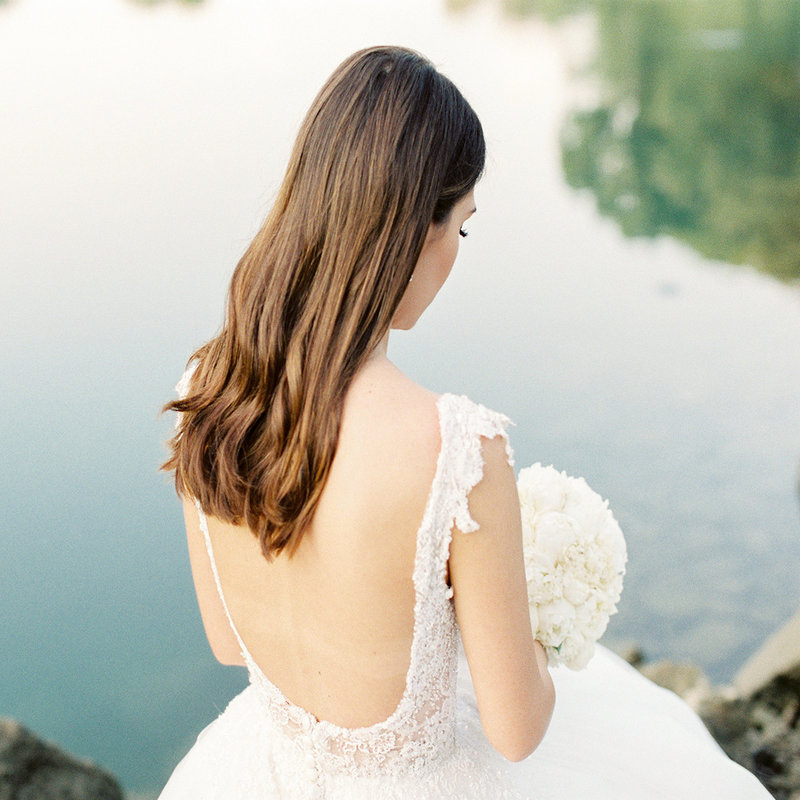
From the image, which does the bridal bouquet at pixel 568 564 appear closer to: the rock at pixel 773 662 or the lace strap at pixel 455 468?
the lace strap at pixel 455 468

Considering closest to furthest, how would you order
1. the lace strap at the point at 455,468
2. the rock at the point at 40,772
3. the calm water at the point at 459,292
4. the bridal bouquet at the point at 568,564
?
the lace strap at the point at 455,468 → the bridal bouquet at the point at 568,564 → the rock at the point at 40,772 → the calm water at the point at 459,292

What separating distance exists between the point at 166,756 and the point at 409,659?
8.66 feet

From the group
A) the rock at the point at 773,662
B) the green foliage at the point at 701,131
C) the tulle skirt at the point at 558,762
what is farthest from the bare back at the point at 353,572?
the green foliage at the point at 701,131

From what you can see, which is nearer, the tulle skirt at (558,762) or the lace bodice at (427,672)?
the lace bodice at (427,672)

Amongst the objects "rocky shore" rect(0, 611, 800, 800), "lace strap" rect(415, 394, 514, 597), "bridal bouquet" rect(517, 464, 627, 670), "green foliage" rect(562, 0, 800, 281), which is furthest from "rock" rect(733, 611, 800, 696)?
"green foliage" rect(562, 0, 800, 281)

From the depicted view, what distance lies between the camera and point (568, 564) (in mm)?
1060

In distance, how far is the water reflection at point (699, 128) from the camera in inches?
271

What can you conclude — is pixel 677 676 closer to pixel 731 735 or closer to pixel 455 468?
pixel 731 735

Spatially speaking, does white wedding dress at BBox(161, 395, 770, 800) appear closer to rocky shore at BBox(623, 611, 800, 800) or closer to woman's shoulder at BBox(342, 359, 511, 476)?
woman's shoulder at BBox(342, 359, 511, 476)

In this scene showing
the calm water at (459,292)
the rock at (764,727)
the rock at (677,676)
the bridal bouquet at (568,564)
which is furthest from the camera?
the calm water at (459,292)

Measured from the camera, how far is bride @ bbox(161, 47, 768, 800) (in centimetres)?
84

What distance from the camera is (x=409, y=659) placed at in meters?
0.96

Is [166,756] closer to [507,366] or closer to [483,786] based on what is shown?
[483,786]

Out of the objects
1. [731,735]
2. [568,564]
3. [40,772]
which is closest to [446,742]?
[568,564]
